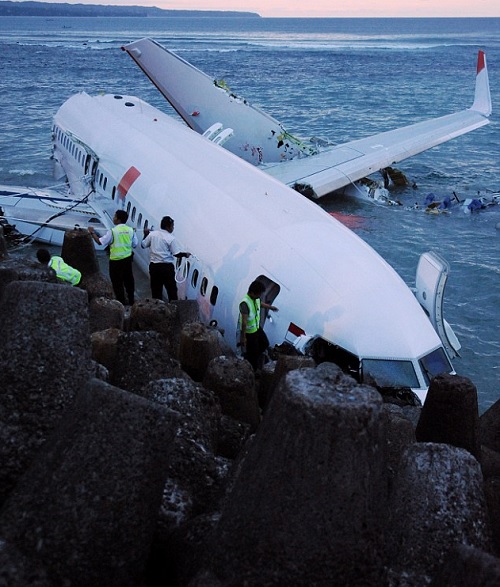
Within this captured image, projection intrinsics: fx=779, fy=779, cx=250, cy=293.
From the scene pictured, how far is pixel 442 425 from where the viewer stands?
275 inches

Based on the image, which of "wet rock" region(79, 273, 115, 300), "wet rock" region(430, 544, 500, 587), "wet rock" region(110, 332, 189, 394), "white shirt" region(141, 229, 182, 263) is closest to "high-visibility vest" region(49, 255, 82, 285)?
"wet rock" region(79, 273, 115, 300)

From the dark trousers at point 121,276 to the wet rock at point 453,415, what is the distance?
849cm

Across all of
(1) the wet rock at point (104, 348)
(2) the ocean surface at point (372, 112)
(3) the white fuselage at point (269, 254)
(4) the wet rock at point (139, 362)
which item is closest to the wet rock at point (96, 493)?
(4) the wet rock at point (139, 362)

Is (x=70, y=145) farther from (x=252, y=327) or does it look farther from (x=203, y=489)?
(x=203, y=489)

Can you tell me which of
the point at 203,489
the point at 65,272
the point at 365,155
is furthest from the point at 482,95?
the point at 203,489

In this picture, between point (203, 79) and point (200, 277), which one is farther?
point (203, 79)

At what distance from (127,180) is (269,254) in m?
6.90

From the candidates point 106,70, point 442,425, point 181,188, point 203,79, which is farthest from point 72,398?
point 106,70

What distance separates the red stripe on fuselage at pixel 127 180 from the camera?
1767cm

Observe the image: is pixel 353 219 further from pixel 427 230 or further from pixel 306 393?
pixel 306 393

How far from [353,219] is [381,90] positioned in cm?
4329

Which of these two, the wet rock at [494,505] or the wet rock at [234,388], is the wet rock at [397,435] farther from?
the wet rock at [234,388]

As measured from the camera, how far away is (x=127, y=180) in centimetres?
1795

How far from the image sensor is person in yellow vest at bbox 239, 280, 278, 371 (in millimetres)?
11250
